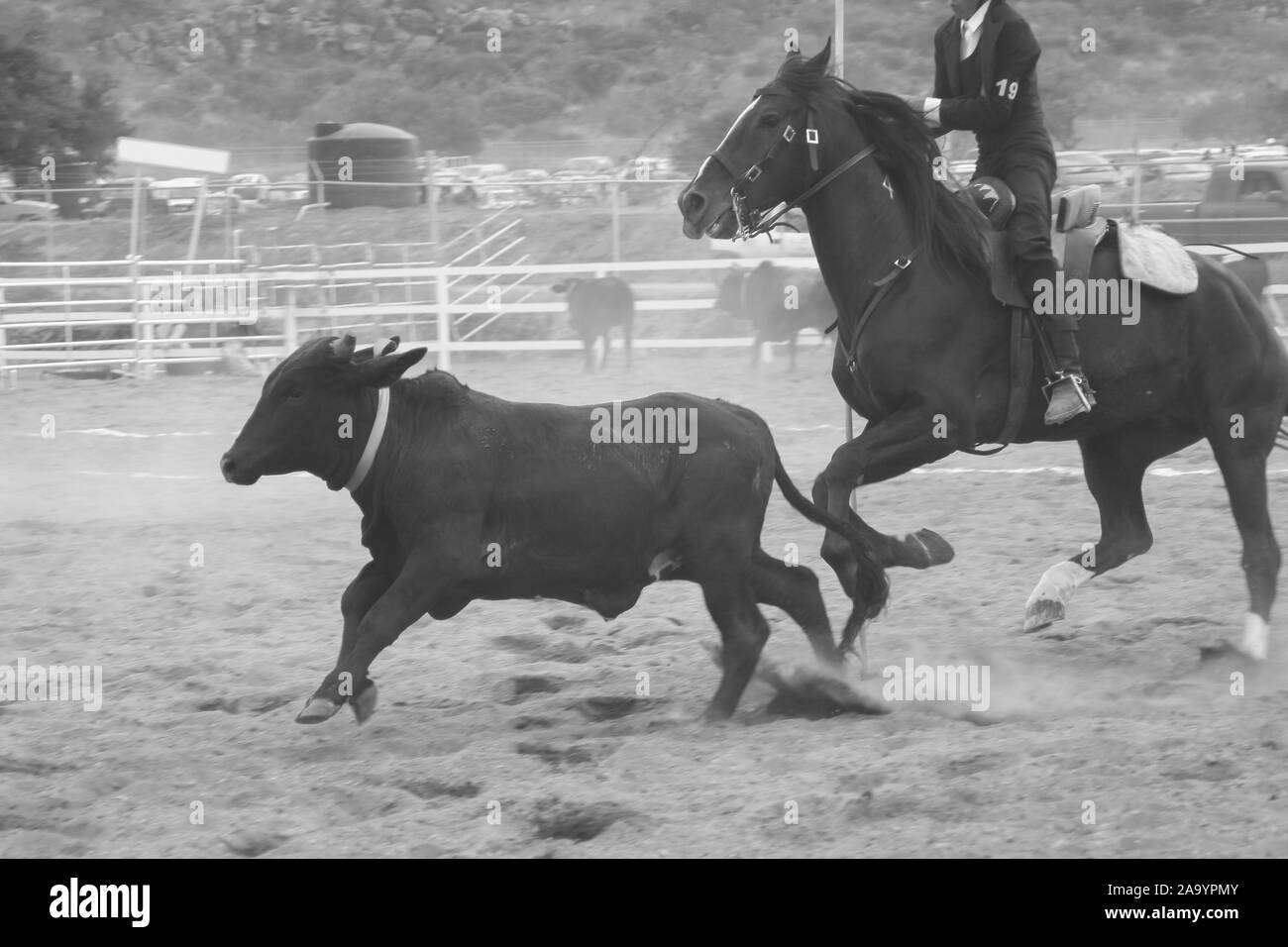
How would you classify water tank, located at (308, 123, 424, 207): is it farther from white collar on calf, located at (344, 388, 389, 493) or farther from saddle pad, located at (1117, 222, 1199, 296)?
white collar on calf, located at (344, 388, 389, 493)

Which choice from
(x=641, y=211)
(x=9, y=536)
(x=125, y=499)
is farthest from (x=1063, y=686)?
(x=641, y=211)

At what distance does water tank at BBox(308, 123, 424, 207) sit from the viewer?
27516 mm

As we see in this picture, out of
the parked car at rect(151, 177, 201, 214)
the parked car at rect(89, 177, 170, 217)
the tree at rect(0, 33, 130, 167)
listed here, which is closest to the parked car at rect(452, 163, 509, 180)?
the parked car at rect(151, 177, 201, 214)

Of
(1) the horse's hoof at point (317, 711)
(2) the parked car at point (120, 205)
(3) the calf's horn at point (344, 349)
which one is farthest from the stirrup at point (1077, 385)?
(2) the parked car at point (120, 205)

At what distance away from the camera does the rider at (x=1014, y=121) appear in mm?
5312

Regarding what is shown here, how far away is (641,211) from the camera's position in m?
26.5

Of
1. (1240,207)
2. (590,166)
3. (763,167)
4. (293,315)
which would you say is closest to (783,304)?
(293,315)

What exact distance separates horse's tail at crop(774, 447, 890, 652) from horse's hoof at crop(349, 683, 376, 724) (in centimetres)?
144
